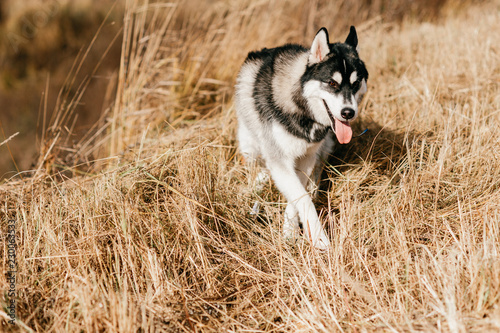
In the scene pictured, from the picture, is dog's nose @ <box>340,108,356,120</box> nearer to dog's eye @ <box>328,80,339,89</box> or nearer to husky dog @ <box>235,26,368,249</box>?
husky dog @ <box>235,26,368,249</box>

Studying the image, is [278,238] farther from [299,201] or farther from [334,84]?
[334,84]

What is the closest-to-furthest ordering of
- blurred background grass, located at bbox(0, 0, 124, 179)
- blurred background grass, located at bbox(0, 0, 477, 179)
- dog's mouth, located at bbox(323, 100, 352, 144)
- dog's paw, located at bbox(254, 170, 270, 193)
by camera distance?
dog's mouth, located at bbox(323, 100, 352, 144)
dog's paw, located at bbox(254, 170, 270, 193)
blurred background grass, located at bbox(0, 0, 477, 179)
blurred background grass, located at bbox(0, 0, 124, 179)

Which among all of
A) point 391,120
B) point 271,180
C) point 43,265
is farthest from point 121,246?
point 391,120

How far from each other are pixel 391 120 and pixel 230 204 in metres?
1.94

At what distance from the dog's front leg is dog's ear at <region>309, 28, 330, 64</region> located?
0.85 m

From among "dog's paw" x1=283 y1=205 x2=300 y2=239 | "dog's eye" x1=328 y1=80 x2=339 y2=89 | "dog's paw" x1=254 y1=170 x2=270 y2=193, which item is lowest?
"dog's paw" x1=283 y1=205 x2=300 y2=239

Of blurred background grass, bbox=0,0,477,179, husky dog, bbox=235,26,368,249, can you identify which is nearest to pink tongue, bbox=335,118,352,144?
husky dog, bbox=235,26,368,249

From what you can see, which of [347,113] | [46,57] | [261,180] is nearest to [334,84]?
[347,113]

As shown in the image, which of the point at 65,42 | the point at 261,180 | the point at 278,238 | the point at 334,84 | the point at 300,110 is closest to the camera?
the point at 278,238

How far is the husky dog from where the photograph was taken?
2797mm

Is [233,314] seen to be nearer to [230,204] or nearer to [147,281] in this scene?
[147,281]

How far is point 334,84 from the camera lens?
281cm

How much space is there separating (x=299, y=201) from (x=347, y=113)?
750 mm

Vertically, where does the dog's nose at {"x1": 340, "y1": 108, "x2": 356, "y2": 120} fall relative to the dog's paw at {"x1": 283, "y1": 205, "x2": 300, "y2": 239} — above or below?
above
